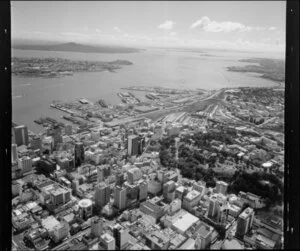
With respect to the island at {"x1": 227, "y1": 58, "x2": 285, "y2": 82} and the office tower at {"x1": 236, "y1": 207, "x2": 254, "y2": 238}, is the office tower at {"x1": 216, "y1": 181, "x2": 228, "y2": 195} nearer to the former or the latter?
the office tower at {"x1": 236, "y1": 207, "x2": 254, "y2": 238}

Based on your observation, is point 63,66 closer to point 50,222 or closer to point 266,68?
point 50,222

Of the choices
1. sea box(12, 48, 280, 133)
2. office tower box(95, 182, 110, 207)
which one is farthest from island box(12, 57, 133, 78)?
office tower box(95, 182, 110, 207)

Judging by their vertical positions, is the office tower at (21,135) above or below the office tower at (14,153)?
above

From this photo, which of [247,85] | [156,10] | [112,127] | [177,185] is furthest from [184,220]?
[156,10]

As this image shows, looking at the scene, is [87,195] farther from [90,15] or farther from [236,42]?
[236,42]

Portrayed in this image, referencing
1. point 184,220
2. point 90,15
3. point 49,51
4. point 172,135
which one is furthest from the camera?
point 172,135

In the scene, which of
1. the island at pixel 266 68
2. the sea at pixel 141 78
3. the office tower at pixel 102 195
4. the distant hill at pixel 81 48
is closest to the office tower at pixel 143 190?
the office tower at pixel 102 195

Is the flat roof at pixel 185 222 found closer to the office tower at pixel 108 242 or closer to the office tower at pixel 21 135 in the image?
the office tower at pixel 108 242
